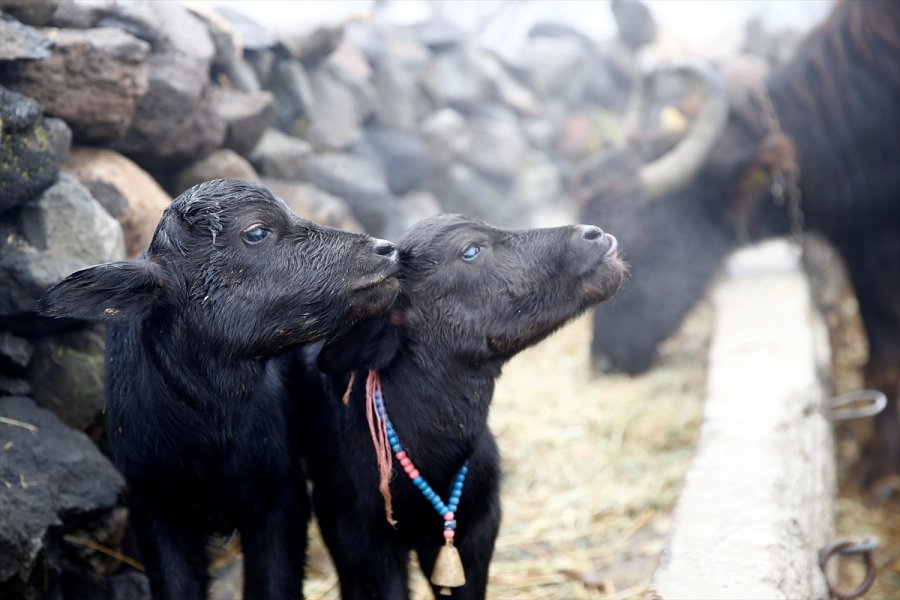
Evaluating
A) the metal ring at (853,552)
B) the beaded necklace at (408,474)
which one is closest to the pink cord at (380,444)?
the beaded necklace at (408,474)

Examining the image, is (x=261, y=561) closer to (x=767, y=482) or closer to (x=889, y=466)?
(x=767, y=482)

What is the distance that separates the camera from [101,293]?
2549 mm

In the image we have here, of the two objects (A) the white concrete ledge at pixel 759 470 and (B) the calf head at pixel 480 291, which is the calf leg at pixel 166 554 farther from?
(A) the white concrete ledge at pixel 759 470

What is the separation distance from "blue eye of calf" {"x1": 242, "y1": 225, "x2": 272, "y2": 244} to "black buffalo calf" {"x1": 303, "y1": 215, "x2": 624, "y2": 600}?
1.24 feet

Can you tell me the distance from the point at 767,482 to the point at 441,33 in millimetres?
7435

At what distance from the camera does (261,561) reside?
9.98ft

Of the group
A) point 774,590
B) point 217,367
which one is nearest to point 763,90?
point 774,590

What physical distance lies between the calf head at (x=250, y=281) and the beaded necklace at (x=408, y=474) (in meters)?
0.27

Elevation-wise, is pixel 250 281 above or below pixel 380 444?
above

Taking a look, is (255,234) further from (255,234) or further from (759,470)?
(759,470)

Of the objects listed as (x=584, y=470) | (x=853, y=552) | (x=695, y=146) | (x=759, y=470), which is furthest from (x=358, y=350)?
A: (x=695, y=146)

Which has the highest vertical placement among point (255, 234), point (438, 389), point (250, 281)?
point (255, 234)

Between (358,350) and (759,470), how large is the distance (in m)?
1.89

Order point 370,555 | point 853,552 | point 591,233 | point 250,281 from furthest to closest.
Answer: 1. point 853,552
2. point 591,233
3. point 370,555
4. point 250,281
